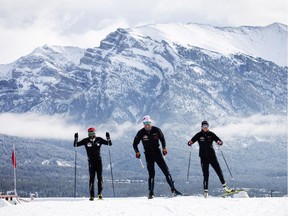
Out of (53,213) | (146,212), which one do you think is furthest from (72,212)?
(146,212)

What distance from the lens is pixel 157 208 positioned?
19.5 meters

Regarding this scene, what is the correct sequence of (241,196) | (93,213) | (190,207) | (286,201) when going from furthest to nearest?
(241,196) < (286,201) < (190,207) < (93,213)

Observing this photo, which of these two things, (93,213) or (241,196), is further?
(241,196)

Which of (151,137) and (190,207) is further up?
(151,137)

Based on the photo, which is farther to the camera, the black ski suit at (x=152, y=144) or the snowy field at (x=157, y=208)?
the black ski suit at (x=152, y=144)

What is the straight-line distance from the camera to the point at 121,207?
19328 millimetres

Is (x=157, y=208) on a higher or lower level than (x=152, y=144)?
lower

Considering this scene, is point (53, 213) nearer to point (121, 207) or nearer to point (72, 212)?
point (72, 212)

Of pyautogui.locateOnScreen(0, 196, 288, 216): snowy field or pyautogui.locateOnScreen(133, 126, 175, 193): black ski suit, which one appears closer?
pyautogui.locateOnScreen(0, 196, 288, 216): snowy field

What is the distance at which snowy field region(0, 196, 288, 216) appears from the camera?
61.4 ft

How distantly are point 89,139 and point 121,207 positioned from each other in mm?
5754

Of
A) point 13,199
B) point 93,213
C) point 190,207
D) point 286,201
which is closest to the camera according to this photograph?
point 93,213

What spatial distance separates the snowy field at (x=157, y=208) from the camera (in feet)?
61.4

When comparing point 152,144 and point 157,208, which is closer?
point 157,208
